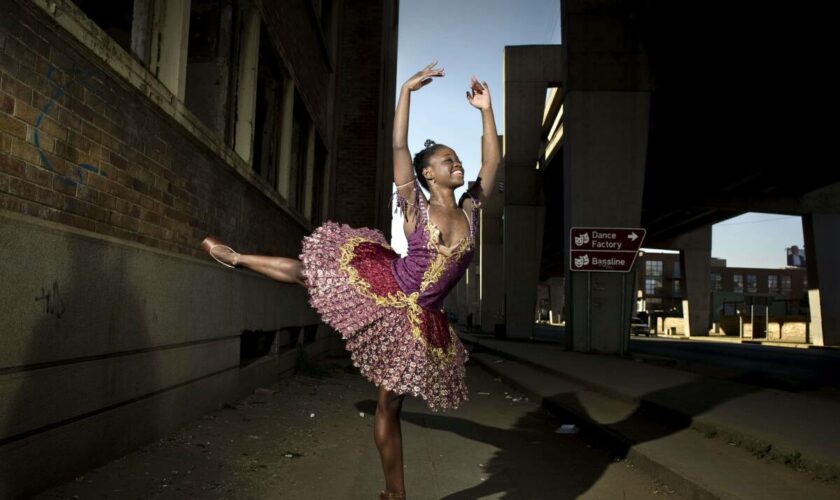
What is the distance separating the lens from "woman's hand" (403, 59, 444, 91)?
3.27 metres

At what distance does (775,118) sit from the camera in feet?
65.6

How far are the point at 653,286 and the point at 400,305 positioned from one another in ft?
341

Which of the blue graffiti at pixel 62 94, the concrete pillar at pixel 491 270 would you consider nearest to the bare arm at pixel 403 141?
the blue graffiti at pixel 62 94

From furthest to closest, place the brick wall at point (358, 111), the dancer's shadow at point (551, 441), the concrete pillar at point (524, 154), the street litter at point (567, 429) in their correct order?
1. the concrete pillar at point (524, 154)
2. the brick wall at point (358, 111)
3. the street litter at point (567, 429)
4. the dancer's shadow at point (551, 441)

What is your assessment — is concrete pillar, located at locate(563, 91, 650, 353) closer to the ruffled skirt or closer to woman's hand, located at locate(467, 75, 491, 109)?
woman's hand, located at locate(467, 75, 491, 109)

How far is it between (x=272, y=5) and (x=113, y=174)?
15.7 ft

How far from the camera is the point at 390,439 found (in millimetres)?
2951

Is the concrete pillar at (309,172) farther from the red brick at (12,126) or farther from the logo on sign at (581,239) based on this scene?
the red brick at (12,126)

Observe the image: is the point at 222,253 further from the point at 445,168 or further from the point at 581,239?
the point at 581,239

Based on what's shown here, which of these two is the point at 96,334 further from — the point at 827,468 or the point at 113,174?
the point at 827,468

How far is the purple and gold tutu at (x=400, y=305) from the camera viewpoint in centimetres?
299

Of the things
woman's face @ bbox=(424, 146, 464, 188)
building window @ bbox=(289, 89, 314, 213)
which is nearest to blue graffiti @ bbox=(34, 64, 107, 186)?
woman's face @ bbox=(424, 146, 464, 188)

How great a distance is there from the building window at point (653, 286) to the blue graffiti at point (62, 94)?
103 metres

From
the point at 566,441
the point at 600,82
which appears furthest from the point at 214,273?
the point at 600,82
